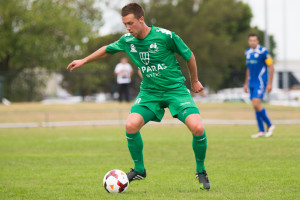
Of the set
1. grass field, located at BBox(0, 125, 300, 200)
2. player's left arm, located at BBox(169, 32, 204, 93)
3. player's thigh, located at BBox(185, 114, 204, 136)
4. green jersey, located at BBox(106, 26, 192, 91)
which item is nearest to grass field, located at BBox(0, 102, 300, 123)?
grass field, located at BBox(0, 125, 300, 200)

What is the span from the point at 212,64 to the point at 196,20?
491cm

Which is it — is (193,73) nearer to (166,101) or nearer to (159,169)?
(166,101)

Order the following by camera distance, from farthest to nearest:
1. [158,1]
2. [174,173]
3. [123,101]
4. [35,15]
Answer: [158,1]
[35,15]
[123,101]
[174,173]

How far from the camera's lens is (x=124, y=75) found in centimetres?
2253

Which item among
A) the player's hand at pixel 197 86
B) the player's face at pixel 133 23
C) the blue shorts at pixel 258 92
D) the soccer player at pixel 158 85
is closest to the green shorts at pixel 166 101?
the soccer player at pixel 158 85

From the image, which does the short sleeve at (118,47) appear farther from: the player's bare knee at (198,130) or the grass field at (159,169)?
the grass field at (159,169)

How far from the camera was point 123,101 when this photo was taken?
25266 mm

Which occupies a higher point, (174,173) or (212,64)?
(174,173)

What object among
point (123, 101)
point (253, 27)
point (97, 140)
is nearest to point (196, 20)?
point (253, 27)

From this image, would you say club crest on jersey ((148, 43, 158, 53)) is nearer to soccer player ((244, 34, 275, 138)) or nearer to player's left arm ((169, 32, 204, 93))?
player's left arm ((169, 32, 204, 93))

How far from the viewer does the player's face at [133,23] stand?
5938mm

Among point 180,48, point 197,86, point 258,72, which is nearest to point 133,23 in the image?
point 180,48

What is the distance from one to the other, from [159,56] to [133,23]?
519mm

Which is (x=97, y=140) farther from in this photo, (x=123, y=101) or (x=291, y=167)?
(x=123, y=101)
